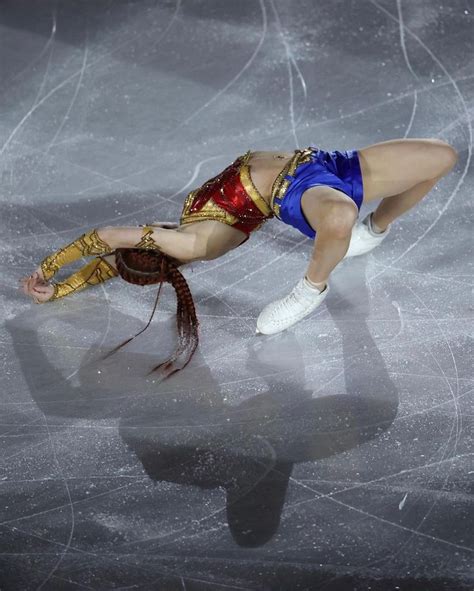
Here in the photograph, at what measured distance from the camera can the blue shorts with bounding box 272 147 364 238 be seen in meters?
3.82

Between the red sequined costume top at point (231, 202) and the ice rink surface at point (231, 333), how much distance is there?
0.45 m

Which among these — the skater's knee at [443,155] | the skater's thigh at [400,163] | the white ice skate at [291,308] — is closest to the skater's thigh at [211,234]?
the white ice skate at [291,308]

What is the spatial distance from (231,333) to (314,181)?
67 centimetres

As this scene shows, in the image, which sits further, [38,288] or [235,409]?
[38,288]


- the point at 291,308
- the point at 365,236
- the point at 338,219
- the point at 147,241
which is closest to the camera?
the point at 338,219

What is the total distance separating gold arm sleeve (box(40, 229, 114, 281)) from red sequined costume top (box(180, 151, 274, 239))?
0.32 m

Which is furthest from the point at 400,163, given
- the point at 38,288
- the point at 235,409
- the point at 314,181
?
the point at 38,288

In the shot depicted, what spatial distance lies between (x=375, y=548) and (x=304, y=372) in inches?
34.2

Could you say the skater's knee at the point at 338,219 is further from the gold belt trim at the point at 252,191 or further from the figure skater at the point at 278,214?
the gold belt trim at the point at 252,191

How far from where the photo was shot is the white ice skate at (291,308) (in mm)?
3850

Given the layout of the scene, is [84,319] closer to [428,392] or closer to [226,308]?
[226,308]

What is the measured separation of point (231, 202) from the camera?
151 inches

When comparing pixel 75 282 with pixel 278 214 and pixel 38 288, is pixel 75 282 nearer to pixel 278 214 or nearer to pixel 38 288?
pixel 38 288

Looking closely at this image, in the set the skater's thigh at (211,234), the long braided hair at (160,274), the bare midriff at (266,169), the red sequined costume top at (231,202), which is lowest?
the long braided hair at (160,274)
